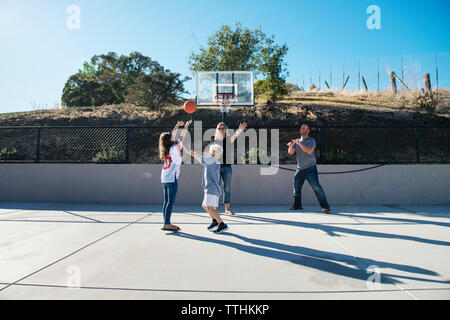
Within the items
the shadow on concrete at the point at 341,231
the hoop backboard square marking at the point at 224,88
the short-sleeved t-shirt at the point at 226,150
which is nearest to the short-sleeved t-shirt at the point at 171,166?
the short-sleeved t-shirt at the point at 226,150

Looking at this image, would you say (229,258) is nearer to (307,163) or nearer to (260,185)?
(307,163)

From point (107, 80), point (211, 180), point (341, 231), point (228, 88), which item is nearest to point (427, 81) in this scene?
point (228, 88)

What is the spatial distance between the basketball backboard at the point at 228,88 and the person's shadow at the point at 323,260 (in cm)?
615

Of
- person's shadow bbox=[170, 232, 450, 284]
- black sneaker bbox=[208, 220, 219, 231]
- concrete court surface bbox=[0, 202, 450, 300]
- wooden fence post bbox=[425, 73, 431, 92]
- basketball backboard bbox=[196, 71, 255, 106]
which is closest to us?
concrete court surface bbox=[0, 202, 450, 300]

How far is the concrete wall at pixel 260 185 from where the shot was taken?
712cm

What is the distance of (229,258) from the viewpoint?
3039 millimetres

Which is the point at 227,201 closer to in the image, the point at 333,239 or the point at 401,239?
the point at 333,239

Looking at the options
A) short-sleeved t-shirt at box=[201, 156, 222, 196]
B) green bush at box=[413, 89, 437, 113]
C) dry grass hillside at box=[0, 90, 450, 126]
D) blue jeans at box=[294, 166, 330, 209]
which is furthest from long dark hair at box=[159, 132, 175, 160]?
green bush at box=[413, 89, 437, 113]

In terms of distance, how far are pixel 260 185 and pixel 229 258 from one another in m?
4.25

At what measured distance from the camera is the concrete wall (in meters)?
7.12

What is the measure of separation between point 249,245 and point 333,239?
51.3 inches

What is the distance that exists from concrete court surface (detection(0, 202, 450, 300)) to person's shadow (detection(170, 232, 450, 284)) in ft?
0.04

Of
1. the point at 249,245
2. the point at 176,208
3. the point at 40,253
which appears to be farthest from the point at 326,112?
the point at 40,253

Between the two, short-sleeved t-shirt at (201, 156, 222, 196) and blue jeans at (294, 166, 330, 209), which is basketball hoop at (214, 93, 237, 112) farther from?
short-sleeved t-shirt at (201, 156, 222, 196)
